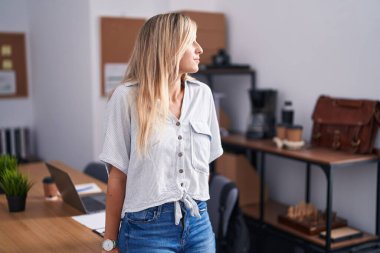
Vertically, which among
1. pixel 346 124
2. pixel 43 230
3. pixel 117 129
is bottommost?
pixel 43 230

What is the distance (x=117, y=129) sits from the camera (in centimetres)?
159

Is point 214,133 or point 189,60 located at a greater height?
point 189,60

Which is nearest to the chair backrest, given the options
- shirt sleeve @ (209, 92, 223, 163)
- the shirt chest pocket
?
shirt sleeve @ (209, 92, 223, 163)

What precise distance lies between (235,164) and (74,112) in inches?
65.4

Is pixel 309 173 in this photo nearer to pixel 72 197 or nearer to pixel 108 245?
pixel 72 197

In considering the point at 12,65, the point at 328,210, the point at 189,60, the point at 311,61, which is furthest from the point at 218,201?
the point at 12,65

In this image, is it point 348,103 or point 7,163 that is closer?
point 7,163

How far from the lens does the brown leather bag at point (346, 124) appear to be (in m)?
2.75

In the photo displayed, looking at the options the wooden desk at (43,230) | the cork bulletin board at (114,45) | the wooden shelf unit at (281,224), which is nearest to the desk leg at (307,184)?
the wooden shelf unit at (281,224)

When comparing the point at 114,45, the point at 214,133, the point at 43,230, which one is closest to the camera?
the point at 214,133

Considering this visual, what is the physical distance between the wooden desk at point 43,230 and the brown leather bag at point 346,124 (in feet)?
5.20

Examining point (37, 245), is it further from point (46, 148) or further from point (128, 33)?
point (46, 148)

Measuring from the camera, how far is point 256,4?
12.0 feet

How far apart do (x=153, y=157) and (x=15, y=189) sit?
0.93 meters
